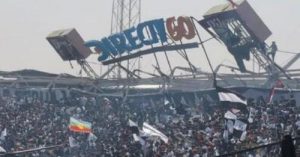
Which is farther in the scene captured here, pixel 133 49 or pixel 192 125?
pixel 133 49

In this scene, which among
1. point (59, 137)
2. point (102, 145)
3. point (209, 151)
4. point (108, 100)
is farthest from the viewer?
point (108, 100)

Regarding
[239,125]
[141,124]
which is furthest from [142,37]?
[239,125]

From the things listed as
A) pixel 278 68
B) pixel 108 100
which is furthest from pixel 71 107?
pixel 278 68

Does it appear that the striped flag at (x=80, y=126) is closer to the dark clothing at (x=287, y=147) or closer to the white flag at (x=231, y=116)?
the white flag at (x=231, y=116)

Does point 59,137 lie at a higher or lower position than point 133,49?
lower

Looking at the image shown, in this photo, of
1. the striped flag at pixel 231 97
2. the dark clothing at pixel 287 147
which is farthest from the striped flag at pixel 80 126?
the dark clothing at pixel 287 147

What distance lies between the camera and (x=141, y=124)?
26.3m

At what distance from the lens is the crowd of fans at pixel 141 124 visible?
17922 mm

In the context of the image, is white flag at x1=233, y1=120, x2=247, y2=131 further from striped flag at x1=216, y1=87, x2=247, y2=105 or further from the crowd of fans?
striped flag at x1=216, y1=87, x2=247, y2=105

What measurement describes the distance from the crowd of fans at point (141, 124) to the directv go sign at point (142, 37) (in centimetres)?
286

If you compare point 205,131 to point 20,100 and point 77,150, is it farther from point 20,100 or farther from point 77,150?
point 20,100

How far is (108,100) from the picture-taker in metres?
32.5

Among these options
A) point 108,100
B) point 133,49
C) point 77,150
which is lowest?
point 77,150

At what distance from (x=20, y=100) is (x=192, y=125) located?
15279mm
